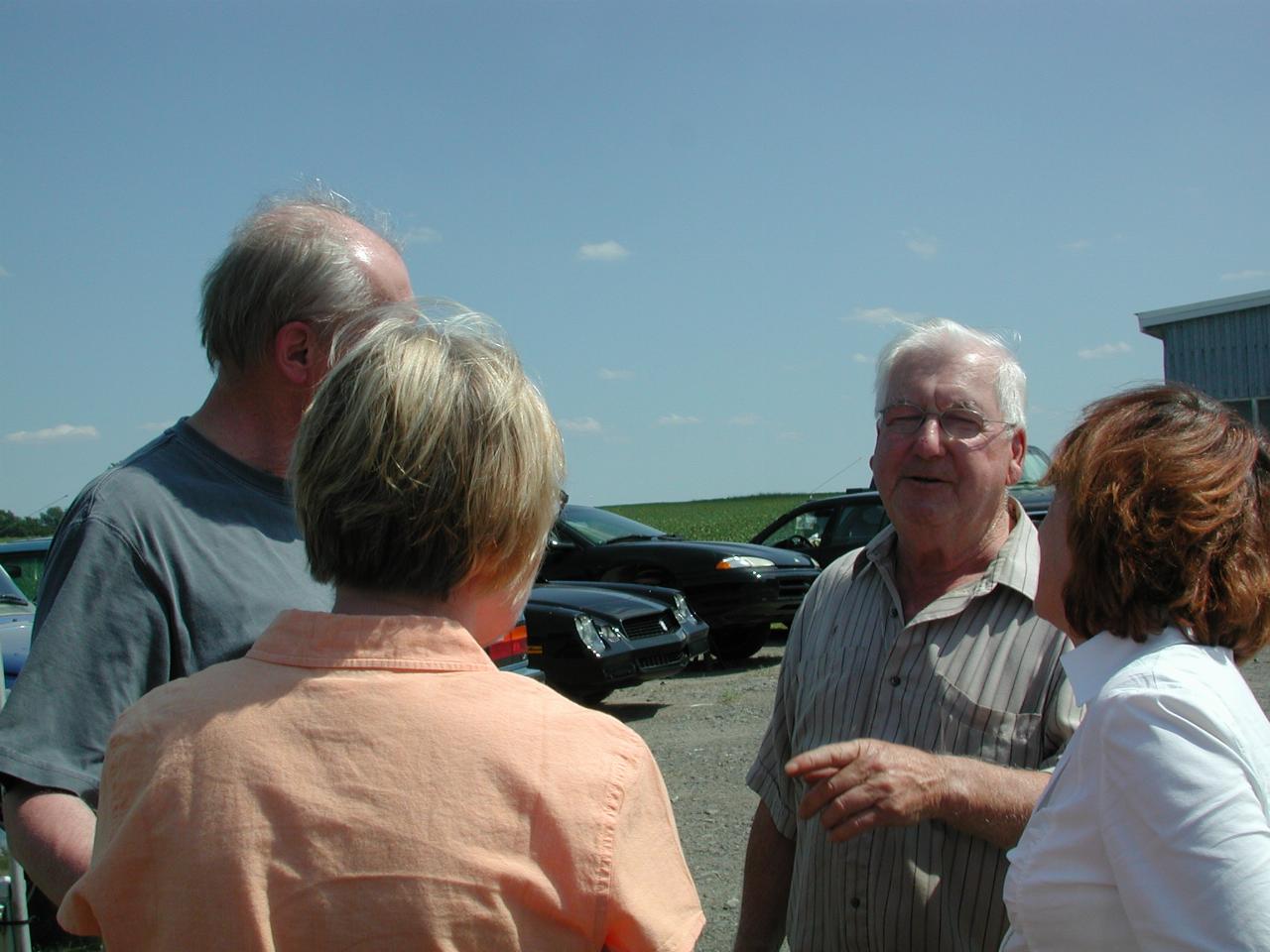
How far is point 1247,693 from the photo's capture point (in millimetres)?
1573

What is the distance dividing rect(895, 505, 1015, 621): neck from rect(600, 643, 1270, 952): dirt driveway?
3.49 ft

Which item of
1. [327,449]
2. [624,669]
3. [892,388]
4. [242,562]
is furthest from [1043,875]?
[624,669]

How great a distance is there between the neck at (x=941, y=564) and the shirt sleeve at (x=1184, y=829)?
1.20 m

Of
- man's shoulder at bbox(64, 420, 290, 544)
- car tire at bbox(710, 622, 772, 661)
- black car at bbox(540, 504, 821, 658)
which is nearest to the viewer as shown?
man's shoulder at bbox(64, 420, 290, 544)

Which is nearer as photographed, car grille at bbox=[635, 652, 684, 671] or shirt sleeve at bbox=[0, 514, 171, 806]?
shirt sleeve at bbox=[0, 514, 171, 806]

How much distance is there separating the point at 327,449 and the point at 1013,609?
1.71 metres

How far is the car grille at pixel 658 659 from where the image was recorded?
29.0 ft

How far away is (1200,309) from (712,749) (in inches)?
751

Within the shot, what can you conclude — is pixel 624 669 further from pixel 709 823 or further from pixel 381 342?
pixel 381 342

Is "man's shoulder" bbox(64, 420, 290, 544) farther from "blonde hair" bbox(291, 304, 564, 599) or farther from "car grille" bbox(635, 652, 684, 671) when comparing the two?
"car grille" bbox(635, 652, 684, 671)

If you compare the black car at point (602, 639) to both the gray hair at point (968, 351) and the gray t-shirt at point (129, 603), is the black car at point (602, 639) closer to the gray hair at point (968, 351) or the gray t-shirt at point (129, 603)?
the gray hair at point (968, 351)

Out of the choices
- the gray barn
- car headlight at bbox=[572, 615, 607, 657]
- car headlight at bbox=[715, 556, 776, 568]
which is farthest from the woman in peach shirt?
the gray barn

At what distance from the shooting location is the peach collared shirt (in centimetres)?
118

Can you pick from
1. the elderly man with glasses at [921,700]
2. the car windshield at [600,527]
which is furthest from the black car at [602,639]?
the elderly man with glasses at [921,700]
